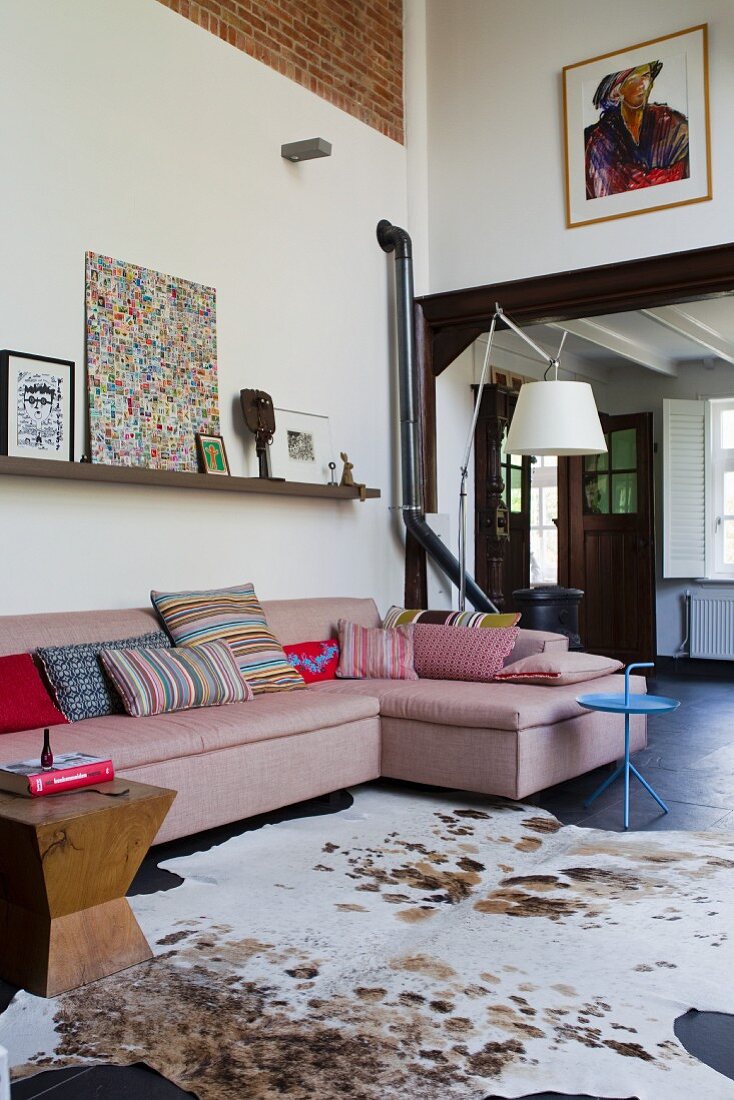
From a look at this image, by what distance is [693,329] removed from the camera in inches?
323

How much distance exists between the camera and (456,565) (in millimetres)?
6379

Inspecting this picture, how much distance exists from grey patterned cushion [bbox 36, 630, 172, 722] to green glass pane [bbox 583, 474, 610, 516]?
21.0ft

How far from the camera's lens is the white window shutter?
9.39 meters

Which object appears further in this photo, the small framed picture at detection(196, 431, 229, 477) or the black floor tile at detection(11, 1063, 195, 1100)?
the small framed picture at detection(196, 431, 229, 477)

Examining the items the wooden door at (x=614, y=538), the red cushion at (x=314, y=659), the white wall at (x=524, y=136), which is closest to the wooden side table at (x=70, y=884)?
the red cushion at (x=314, y=659)

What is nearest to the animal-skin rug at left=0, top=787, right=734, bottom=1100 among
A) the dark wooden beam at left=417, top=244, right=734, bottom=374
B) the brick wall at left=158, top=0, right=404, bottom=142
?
the dark wooden beam at left=417, top=244, right=734, bottom=374

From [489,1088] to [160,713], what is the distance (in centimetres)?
221

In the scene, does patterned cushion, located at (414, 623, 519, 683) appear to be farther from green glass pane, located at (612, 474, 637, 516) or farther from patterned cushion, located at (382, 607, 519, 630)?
green glass pane, located at (612, 474, 637, 516)

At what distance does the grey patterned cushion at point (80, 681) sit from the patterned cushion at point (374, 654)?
1401mm

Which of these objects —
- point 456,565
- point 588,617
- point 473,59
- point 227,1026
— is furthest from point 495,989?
point 588,617

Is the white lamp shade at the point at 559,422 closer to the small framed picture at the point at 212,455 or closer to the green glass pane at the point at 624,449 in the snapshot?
the small framed picture at the point at 212,455

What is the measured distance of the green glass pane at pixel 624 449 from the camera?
31.1 feet

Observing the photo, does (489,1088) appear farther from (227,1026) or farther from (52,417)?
(52,417)

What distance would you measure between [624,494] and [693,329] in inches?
71.6
